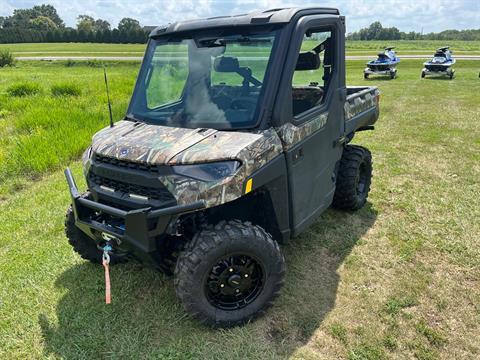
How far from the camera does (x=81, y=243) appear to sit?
12.7ft

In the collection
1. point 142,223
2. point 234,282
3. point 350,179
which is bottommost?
point 234,282

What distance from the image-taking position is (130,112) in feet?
12.2

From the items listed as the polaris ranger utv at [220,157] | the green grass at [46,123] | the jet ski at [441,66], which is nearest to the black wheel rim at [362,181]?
the polaris ranger utv at [220,157]

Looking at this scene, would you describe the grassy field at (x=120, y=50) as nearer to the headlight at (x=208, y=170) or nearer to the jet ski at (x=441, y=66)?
the jet ski at (x=441, y=66)

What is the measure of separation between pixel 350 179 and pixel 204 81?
216 centimetres

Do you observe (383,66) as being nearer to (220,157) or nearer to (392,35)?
(220,157)

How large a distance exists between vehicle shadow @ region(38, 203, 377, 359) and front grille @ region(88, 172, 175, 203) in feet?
3.52

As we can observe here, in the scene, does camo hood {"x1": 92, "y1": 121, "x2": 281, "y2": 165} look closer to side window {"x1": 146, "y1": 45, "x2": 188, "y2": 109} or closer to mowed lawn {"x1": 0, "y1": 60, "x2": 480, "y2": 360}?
side window {"x1": 146, "y1": 45, "x2": 188, "y2": 109}

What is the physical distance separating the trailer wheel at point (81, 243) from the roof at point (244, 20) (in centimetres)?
184

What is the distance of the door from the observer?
3291mm

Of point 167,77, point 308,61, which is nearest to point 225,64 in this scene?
point 167,77

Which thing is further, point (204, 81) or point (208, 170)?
point (204, 81)

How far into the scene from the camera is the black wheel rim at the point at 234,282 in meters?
3.00

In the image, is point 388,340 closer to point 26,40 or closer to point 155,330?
point 155,330
